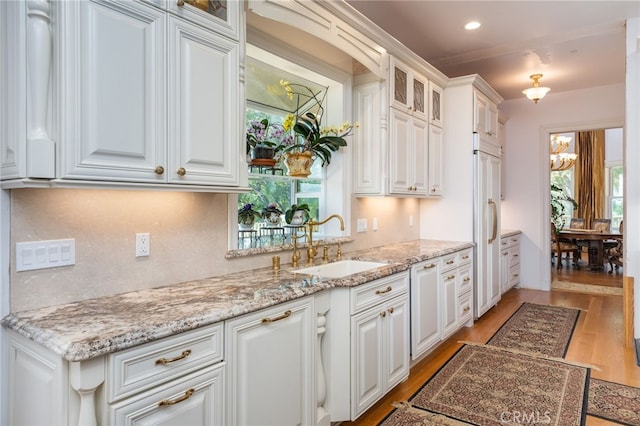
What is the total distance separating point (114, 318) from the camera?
1.41 metres

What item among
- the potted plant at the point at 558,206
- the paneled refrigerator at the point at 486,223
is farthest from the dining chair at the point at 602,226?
the paneled refrigerator at the point at 486,223

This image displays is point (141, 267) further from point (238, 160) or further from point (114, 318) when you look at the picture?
point (238, 160)

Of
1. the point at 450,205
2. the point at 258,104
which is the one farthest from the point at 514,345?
the point at 258,104

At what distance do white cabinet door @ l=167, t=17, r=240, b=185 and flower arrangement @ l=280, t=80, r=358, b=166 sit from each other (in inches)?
36.1

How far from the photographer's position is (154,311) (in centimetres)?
151

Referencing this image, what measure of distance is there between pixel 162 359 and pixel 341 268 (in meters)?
1.73

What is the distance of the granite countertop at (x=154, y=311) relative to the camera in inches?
47.9

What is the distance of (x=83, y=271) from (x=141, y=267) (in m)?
0.26

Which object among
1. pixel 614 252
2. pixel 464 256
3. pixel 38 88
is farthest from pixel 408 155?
pixel 614 252

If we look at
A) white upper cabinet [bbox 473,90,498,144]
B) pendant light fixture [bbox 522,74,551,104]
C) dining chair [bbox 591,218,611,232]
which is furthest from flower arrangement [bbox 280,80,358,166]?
dining chair [bbox 591,218,611,232]

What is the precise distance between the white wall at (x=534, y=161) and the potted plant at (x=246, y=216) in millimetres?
4891

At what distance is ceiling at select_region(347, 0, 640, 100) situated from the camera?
3316mm

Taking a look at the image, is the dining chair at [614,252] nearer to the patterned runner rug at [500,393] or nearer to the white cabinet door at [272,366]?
the patterned runner rug at [500,393]

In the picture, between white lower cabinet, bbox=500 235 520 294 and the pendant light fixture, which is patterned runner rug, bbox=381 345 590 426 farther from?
the pendant light fixture
